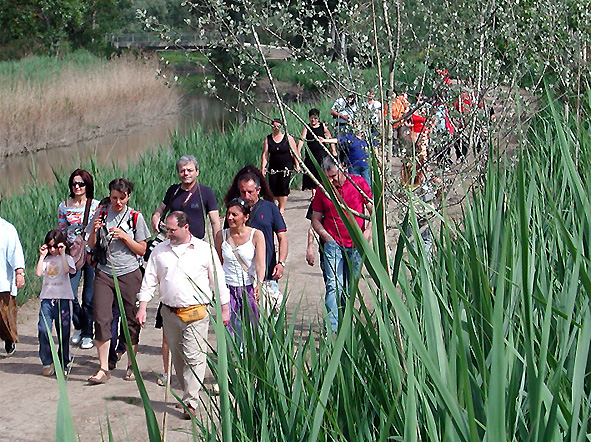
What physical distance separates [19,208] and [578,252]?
854cm

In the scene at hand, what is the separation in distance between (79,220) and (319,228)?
6.57 feet

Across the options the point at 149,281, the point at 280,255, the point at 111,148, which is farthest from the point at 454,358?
the point at 111,148

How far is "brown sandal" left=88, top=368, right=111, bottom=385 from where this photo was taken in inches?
258

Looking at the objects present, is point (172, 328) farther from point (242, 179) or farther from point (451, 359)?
point (451, 359)

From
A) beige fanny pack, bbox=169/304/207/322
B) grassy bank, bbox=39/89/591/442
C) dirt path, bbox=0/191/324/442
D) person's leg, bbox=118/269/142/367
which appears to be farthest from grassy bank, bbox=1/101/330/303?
grassy bank, bbox=39/89/591/442

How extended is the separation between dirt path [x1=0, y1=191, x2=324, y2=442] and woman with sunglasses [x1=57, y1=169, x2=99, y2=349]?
20cm

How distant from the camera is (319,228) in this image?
6.56 metres

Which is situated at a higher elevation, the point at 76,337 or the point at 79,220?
the point at 79,220

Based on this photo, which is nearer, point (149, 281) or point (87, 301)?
point (149, 281)

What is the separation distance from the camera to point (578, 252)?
1941mm

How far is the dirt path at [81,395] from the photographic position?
564 cm

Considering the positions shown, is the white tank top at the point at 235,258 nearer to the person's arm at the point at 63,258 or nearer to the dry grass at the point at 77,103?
the person's arm at the point at 63,258

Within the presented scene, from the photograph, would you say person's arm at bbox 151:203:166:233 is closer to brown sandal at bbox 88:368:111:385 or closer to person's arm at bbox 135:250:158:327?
brown sandal at bbox 88:368:111:385

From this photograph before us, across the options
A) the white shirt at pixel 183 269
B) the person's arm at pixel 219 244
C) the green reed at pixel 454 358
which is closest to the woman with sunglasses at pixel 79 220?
the person's arm at pixel 219 244
